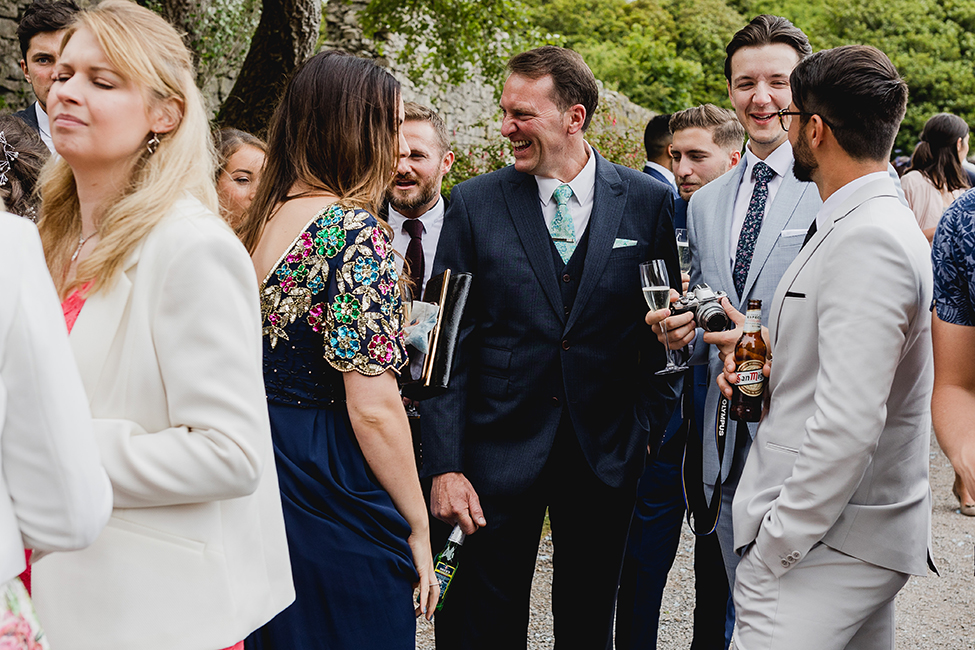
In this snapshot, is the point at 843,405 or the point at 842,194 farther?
the point at 842,194

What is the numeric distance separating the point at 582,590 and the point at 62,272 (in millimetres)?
2271

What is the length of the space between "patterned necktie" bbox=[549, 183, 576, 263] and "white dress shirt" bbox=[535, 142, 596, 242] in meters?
0.01

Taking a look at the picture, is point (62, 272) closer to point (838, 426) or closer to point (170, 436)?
point (170, 436)

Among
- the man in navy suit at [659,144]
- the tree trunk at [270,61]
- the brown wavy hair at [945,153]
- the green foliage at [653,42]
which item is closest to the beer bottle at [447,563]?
the man in navy suit at [659,144]

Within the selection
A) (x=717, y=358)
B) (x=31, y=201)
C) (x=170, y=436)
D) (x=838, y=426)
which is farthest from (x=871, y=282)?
(x=31, y=201)

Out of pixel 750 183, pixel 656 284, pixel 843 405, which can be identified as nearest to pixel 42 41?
pixel 656 284

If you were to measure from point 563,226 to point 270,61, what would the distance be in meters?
5.62

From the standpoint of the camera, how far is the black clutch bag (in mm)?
2682

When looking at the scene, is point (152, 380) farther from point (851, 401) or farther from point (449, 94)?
point (449, 94)

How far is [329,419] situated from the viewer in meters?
2.21

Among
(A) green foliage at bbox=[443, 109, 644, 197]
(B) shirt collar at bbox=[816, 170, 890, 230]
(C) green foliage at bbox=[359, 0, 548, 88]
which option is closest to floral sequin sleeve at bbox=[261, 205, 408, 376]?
(B) shirt collar at bbox=[816, 170, 890, 230]

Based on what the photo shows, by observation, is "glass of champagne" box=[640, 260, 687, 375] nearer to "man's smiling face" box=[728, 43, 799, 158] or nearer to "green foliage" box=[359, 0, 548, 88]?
"man's smiling face" box=[728, 43, 799, 158]

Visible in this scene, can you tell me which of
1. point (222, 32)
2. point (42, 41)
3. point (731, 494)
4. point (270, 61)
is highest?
point (222, 32)

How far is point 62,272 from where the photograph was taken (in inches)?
68.9
